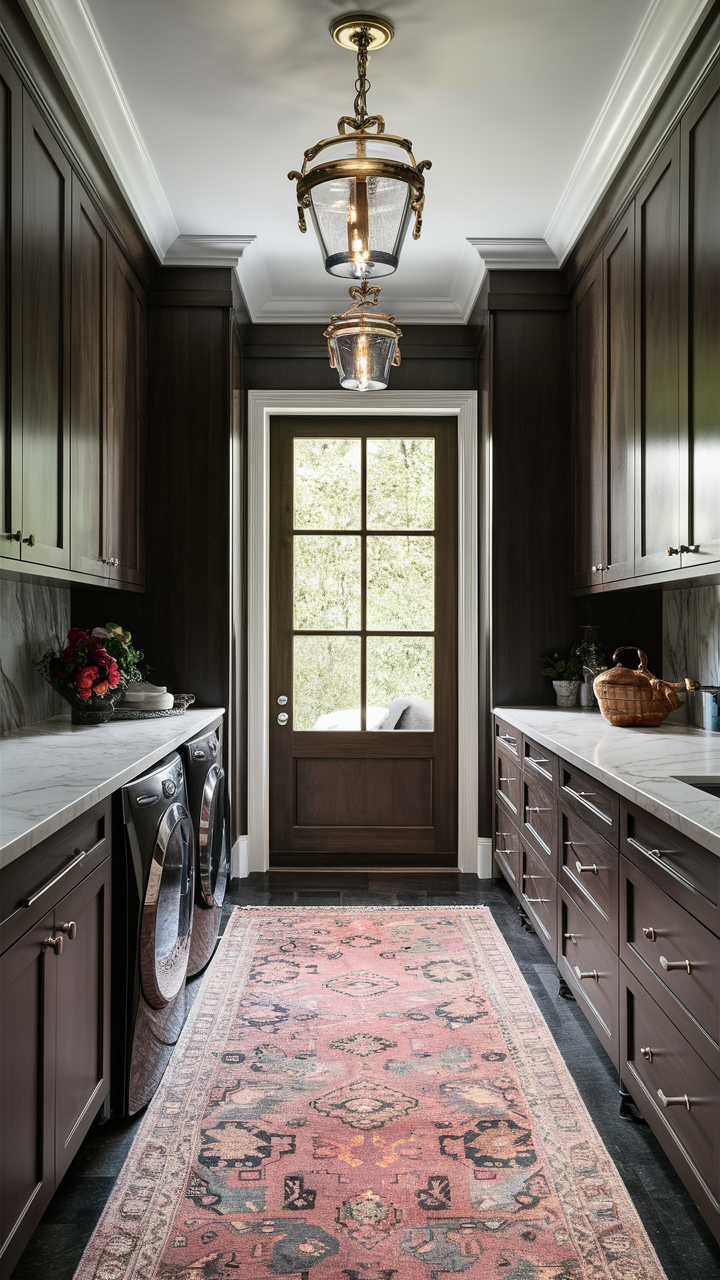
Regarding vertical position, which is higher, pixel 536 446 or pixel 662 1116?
pixel 536 446

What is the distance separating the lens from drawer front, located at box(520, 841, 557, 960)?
113 inches

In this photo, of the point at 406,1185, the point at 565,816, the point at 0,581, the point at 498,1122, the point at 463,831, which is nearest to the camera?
the point at 406,1185

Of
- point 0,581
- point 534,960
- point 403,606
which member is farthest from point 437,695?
point 0,581

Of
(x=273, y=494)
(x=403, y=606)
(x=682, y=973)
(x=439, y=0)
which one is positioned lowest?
Answer: (x=682, y=973)

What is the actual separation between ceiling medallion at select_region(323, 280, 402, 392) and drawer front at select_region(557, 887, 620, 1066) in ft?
5.74

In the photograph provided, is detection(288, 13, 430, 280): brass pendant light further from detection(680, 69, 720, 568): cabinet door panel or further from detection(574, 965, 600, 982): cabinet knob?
detection(574, 965, 600, 982): cabinet knob

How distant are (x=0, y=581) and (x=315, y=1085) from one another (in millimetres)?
1843

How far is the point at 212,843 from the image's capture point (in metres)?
3.14

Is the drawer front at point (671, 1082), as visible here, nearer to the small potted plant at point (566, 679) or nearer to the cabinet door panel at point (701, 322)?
the cabinet door panel at point (701, 322)

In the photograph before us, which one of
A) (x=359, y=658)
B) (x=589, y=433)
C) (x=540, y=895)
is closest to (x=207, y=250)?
(x=589, y=433)

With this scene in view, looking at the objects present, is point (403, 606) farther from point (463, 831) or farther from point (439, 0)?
point (439, 0)

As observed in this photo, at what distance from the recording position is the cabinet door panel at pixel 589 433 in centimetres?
337

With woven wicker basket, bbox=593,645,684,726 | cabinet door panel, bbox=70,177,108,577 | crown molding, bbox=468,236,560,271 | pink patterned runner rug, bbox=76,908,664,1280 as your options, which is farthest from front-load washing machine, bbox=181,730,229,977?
crown molding, bbox=468,236,560,271

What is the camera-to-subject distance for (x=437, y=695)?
4.47 metres
